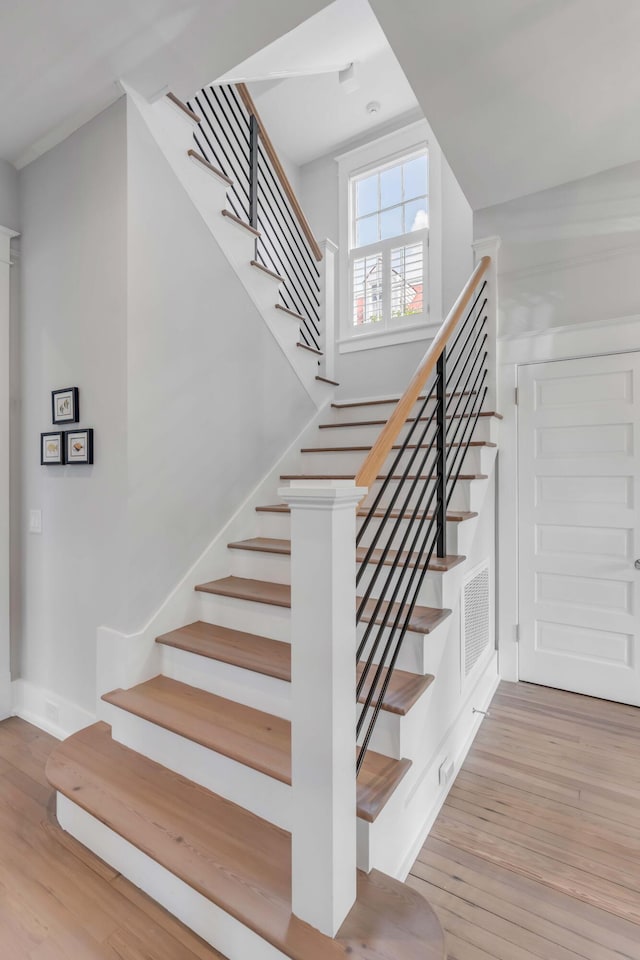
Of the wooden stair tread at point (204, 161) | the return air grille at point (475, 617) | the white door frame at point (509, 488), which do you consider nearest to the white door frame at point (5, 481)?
the wooden stair tread at point (204, 161)

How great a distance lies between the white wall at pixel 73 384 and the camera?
83.0 inches

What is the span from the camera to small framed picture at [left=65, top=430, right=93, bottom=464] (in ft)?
7.17

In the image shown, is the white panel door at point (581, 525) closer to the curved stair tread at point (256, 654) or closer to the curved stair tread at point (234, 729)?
the curved stair tread at point (256, 654)

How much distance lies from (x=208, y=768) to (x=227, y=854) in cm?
31

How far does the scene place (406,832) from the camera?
5.12 feet

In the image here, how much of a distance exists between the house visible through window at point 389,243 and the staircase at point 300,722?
1922 millimetres

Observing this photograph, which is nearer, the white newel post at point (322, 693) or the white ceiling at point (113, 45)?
the white newel post at point (322, 693)

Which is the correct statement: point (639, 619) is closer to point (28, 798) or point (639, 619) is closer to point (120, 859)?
point (120, 859)

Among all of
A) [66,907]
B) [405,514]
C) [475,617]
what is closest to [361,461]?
[405,514]

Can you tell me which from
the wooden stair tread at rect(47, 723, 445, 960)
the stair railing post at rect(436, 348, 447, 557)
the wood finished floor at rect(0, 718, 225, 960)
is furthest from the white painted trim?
the stair railing post at rect(436, 348, 447, 557)

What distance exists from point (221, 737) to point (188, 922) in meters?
0.48

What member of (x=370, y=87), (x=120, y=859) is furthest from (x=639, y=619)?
(x=370, y=87)

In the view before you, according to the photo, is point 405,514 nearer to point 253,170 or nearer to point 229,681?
point 229,681

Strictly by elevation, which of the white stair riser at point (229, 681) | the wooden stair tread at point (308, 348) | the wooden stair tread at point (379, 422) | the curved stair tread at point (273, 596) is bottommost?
the white stair riser at point (229, 681)
